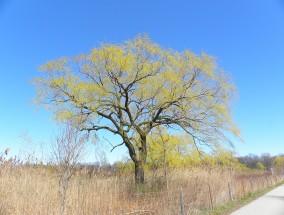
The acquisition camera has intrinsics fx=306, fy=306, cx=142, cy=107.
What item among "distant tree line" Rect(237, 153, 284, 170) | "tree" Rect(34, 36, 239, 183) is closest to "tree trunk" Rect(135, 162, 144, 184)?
"tree" Rect(34, 36, 239, 183)

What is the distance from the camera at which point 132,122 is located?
21500mm

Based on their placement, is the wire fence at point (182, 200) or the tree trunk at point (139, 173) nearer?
the wire fence at point (182, 200)

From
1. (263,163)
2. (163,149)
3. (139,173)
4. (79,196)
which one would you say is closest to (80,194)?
(79,196)

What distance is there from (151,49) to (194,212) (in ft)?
37.2

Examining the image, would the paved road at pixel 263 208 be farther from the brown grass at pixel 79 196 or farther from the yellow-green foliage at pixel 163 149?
the yellow-green foliage at pixel 163 149

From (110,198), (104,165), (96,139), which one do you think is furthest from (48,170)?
(96,139)

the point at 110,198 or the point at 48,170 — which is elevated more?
the point at 48,170

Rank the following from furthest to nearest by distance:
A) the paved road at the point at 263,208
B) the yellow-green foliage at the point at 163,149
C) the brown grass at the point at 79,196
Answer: the yellow-green foliage at the point at 163,149 < the paved road at the point at 263,208 < the brown grass at the point at 79,196

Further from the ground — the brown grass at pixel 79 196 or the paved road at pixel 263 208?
the brown grass at pixel 79 196

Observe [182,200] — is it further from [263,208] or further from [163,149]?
[163,149]

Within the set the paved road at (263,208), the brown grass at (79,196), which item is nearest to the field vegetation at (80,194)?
the brown grass at (79,196)

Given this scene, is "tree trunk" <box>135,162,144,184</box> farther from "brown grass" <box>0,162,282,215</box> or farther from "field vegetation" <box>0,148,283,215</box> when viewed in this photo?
"brown grass" <box>0,162,282,215</box>

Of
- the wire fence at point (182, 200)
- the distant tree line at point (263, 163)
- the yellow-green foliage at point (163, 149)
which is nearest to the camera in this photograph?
the wire fence at point (182, 200)

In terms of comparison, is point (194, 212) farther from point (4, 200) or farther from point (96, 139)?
point (96, 139)
